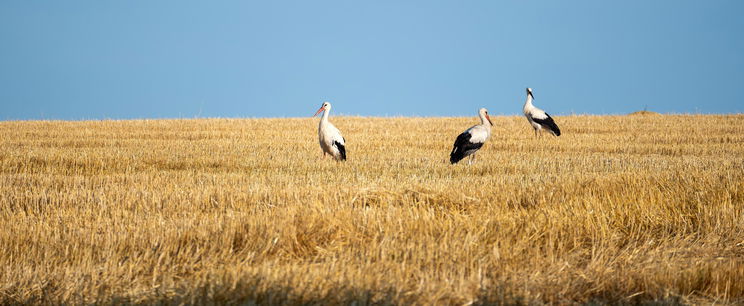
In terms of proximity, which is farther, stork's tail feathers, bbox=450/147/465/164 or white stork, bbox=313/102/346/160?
white stork, bbox=313/102/346/160

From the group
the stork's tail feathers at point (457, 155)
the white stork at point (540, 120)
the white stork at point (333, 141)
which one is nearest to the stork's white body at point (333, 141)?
the white stork at point (333, 141)

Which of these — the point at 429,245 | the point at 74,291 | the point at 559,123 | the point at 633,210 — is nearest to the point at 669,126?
the point at 559,123

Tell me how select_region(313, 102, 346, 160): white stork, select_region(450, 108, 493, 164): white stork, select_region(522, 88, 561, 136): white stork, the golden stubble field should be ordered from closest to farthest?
the golden stubble field
select_region(450, 108, 493, 164): white stork
select_region(313, 102, 346, 160): white stork
select_region(522, 88, 561, 136): white stork

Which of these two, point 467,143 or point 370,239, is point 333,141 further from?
point 370,239

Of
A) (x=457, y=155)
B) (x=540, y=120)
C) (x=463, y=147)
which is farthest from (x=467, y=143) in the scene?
(x=540, y=120)

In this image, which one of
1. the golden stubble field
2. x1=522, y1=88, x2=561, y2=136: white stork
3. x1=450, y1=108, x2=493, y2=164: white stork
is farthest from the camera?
x1=522, y1=88, x2=561, y2=136: white stork

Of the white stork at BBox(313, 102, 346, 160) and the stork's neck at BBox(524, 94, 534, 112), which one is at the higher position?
the stork's neck at BBox(524, 94, 534, 112)

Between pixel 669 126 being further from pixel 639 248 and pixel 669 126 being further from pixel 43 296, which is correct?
pixel 43 296

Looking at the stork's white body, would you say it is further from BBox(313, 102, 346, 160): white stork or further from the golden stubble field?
the golden stubble field

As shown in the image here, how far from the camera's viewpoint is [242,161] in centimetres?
1450

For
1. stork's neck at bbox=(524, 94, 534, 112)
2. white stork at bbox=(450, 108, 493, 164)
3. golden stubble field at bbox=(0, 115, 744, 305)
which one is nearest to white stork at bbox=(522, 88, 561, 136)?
stork's neck at bbox=(524, 94, 534, 112)

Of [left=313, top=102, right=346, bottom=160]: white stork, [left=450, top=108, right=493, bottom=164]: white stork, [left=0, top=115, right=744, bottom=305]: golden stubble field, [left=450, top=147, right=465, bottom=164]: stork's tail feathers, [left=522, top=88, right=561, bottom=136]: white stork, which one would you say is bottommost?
[left=0, top=115, right=744, bottom=305]: golden stubble field

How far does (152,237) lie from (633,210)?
468cm

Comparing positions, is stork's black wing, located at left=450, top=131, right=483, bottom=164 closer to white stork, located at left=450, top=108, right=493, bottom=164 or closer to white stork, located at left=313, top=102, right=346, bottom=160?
white stork, located at left=450, top=108, right=493, bottom=164
